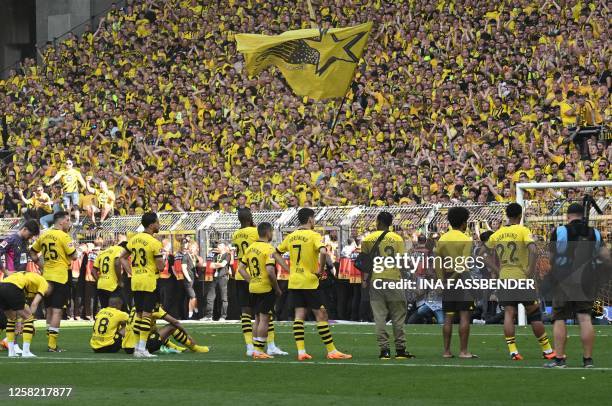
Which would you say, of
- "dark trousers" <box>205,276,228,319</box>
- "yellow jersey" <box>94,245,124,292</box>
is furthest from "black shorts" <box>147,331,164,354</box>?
"dark trousers" <box>205,276,228,319</box>

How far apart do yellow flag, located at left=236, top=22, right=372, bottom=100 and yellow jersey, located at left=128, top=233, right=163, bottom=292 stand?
12931 mm

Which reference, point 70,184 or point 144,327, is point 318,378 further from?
point 70,184

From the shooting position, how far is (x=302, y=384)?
47.4 ft

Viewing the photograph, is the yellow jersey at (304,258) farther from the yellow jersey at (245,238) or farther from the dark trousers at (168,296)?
the dark trousers at (168,296)

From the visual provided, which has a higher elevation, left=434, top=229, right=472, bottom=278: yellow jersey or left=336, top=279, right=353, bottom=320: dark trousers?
→ left=434, top=229, right=472, bottom=278: yellow jersey

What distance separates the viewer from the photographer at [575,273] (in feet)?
49.6

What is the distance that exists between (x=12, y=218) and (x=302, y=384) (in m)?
22.7

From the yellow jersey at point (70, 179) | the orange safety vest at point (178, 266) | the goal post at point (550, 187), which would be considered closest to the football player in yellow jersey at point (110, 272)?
the goal post at point (550, 187)

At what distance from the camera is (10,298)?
19.2m

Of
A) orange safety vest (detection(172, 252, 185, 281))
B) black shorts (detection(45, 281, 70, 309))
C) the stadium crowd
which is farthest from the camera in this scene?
orange safety vest (detection(172, 252, 185, 281))

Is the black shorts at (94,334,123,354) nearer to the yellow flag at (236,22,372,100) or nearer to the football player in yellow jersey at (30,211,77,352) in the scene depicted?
the football player in yellow jersey at (30,211,77,352)

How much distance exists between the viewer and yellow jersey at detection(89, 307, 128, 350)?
19.7m

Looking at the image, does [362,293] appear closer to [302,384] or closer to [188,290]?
[188,290]

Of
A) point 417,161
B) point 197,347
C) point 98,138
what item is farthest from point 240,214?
point 98,138
